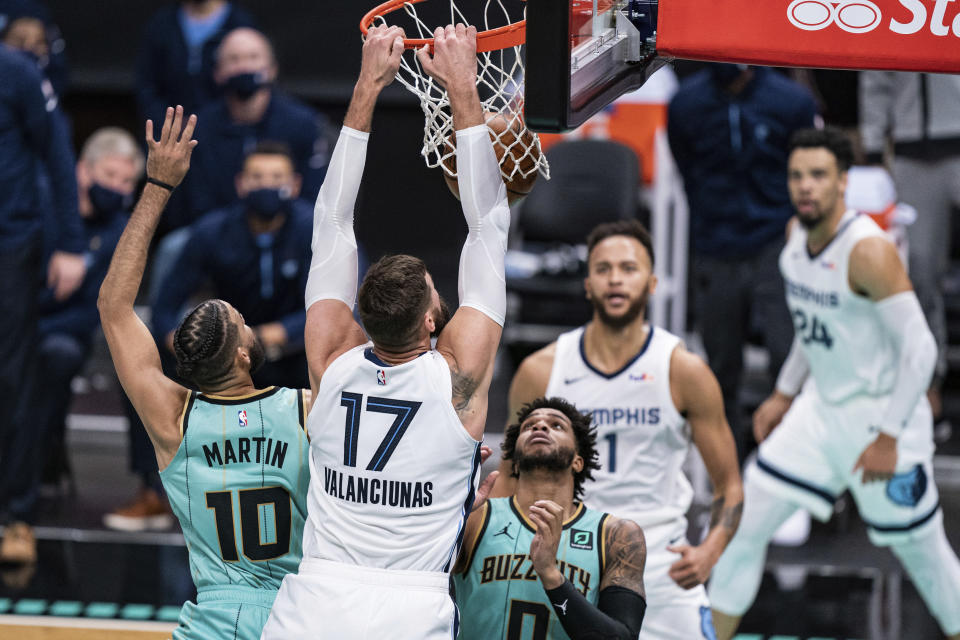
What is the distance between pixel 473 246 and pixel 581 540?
0.95 meters

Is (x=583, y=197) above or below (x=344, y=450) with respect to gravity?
above

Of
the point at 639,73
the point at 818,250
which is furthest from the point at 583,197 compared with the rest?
the point at 639,73

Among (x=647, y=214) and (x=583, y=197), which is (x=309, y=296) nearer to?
(x=583, y=197)

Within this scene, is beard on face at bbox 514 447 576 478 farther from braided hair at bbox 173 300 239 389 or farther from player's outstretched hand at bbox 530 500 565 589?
braided hair at bbox 173 300 239 389

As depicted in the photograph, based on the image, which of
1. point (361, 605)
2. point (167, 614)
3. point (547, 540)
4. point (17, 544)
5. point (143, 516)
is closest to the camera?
point (361, 605)

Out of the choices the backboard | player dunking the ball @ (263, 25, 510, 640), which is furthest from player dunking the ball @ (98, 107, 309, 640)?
the backboard

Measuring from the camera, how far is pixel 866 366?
6.25m

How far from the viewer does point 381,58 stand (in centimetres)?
364

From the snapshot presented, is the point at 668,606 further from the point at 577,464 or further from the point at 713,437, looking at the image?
the point at 577,464

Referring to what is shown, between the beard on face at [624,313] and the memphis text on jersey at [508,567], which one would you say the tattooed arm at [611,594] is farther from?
the beard on face at [624,313]

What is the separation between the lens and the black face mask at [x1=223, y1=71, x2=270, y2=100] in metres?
7.76

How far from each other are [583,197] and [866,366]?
3123 millimetres

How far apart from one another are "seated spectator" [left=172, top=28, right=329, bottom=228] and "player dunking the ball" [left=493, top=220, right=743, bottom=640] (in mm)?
2977

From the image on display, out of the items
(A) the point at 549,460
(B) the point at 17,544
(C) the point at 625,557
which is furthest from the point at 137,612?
(C) the point at 625,557
